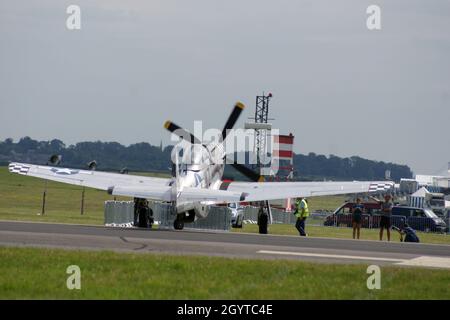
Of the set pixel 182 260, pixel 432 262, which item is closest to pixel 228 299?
pixel 182 260

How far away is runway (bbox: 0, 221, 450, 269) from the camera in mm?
24000

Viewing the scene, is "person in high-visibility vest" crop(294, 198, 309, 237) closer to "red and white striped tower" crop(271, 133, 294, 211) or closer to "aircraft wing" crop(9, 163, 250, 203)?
"aircraft wing" crop(9, 163, 250, 203)

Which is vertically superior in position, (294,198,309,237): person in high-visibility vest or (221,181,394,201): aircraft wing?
(221,181,394,201): aircraft wing

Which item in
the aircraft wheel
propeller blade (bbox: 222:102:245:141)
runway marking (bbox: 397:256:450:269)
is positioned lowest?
runway marking (bbox: 397:256:450:269)

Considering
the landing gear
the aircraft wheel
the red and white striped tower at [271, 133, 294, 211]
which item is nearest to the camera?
the landing gear

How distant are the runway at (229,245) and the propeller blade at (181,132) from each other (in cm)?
1007

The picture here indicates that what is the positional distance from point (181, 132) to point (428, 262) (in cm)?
1946

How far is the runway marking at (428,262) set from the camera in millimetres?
22856

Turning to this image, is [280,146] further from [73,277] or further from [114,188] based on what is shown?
[73,277]

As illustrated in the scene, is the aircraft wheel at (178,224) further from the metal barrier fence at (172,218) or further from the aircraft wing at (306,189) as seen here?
the aircraft wing at (306,189)

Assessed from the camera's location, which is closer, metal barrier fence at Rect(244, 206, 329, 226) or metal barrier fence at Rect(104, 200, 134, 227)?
metal barrier fence at Rect(104, 200, 134, 227)
